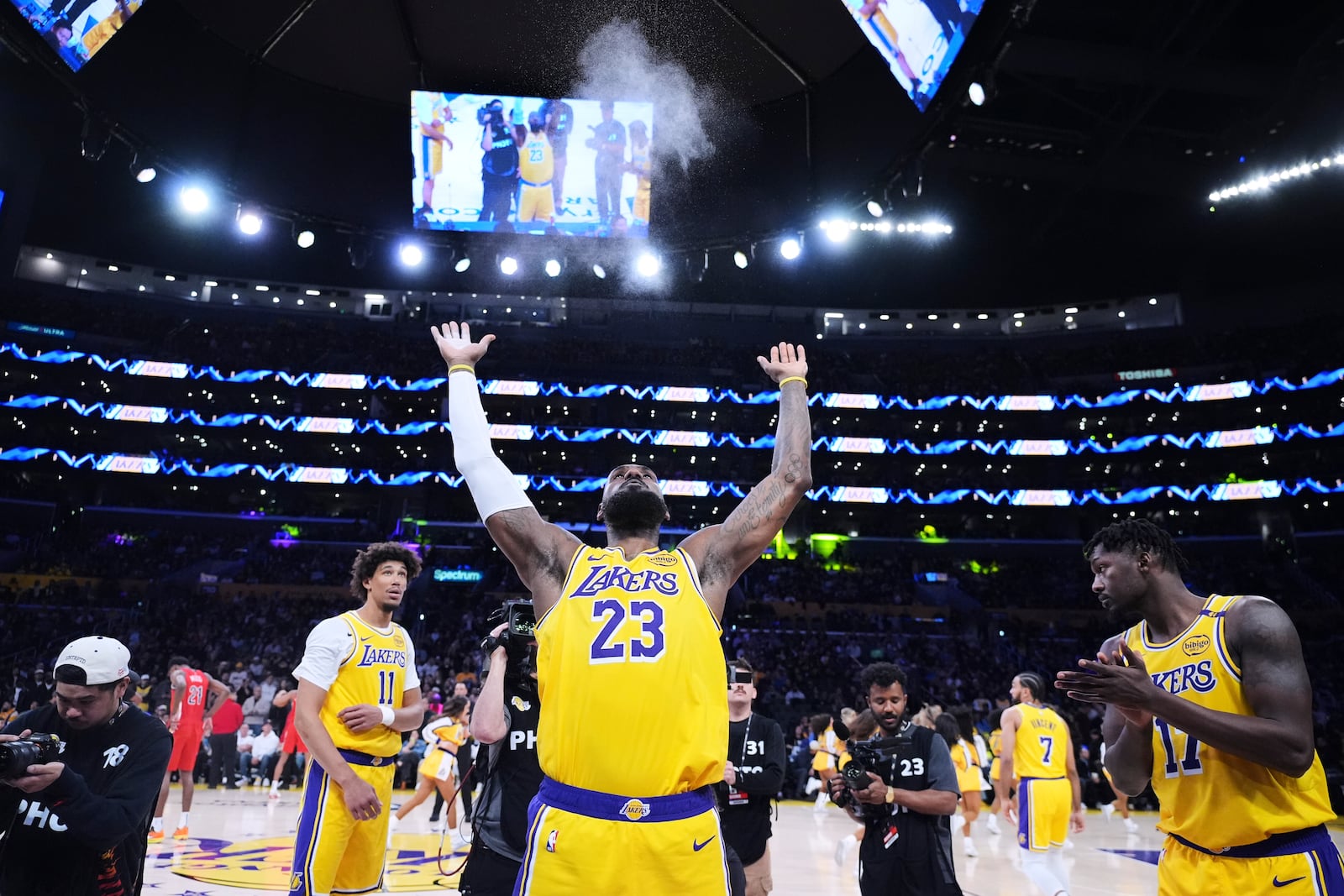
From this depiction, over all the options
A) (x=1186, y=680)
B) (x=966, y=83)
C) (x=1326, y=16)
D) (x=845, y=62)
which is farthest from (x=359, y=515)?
(x=1186, y=680)

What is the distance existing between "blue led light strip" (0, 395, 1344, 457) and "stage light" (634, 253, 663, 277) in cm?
1892

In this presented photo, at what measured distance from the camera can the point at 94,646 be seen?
11.4ft

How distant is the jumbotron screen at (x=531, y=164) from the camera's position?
17.4 meters

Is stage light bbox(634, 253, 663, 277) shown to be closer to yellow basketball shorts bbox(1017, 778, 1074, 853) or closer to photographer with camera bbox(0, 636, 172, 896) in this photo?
yellow basketball shorts bbox(1017, 778, 1074, 853)

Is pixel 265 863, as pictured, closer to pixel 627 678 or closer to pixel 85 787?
pixel 85 787

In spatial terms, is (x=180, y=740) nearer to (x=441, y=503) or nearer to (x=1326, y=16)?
(x=1326, y=16)

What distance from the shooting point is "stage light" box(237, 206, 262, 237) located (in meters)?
18.0

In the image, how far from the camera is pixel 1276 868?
2.93 meters

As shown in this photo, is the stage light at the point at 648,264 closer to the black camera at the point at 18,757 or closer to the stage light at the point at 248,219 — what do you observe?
the stage light at the point at 248,219

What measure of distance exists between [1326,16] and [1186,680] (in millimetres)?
23389

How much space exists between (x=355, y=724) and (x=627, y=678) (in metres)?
2.74

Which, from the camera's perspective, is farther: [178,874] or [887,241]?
[887,241]

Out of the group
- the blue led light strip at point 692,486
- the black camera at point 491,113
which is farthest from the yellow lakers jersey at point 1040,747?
the blue led light strip at point 692,486

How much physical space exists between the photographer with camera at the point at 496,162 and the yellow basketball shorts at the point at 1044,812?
14.9 m
